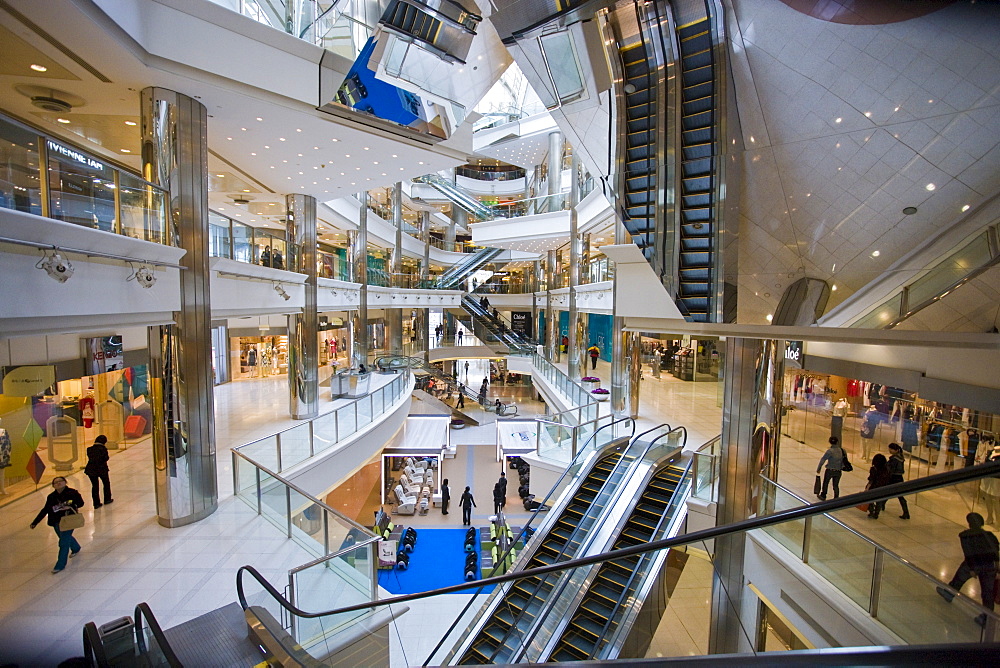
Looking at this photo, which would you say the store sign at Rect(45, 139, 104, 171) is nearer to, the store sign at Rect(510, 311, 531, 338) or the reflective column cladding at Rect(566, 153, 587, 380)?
the reflective column cladding at Rect(566, 153, 587, 380)

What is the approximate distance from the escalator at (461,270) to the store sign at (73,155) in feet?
70.6

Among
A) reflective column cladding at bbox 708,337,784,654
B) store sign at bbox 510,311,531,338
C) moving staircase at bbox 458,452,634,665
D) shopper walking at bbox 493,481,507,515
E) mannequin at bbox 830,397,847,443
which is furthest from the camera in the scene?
store sign at bbox 510,311,531,338

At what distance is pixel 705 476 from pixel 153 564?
7.43 metres

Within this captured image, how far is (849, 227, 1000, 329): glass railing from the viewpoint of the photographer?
317 cm

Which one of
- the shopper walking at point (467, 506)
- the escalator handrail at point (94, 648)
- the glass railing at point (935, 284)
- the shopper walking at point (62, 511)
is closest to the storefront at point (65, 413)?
the shopper walking at point (62, 511)

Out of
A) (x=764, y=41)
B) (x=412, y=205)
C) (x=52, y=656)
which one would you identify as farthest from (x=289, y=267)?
(x=412, y=205)

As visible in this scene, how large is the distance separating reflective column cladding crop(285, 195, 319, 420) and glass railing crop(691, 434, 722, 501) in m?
9.08

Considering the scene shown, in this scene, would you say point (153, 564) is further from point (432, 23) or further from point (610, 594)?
point (432, 23)

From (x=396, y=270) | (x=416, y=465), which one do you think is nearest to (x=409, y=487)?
(x=416, y=465)

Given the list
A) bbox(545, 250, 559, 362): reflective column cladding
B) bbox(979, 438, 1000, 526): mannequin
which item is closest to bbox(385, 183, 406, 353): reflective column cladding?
bbox(545, 250, 559, 362): reflective column cladding

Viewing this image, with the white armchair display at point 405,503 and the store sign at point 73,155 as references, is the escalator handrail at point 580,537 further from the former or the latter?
the white armchair display at point 405,503

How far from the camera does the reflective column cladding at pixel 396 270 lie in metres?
23.8

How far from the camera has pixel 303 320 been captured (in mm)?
12109

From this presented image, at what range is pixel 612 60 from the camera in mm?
4484
